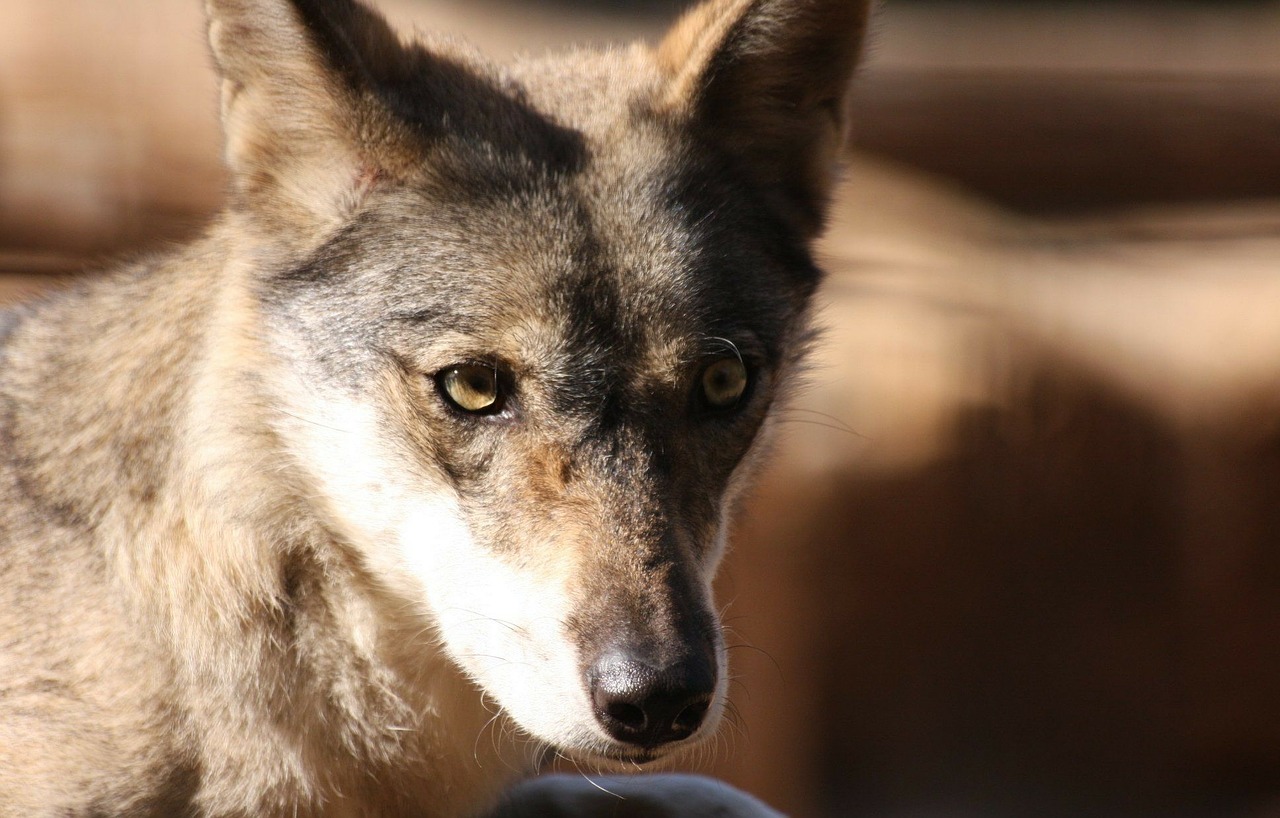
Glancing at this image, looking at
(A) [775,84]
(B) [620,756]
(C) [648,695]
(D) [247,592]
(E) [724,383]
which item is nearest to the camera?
(C) [648,695]

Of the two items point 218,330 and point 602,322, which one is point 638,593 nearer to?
point 602,322

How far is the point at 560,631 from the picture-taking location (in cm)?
257

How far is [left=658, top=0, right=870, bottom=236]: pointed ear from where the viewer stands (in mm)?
3211

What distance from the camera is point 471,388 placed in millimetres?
2820

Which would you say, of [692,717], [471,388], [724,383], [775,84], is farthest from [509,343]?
[775,84]

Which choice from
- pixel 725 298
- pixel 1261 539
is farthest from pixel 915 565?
pixel 725 298

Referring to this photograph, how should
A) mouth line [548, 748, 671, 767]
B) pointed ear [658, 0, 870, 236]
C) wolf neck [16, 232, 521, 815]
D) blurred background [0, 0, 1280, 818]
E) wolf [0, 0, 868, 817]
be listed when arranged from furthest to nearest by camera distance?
1. blurred background [0, 0, 1280, 818]
2. pointed ear [658, 0, 870, 236]
3. wolf neck [16, 232, 521, 815]
4. wolf [0, 0, 868, 817]
5. mouth line [548, 748, 671, 767]

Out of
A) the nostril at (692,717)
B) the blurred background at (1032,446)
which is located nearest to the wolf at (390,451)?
the nostril at (692,717)

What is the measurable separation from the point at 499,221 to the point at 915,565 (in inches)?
151

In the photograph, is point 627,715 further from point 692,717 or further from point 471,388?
point 471,388

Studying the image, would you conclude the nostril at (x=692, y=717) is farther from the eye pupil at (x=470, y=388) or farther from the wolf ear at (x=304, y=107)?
the wolf ear at (x=304, y=107)

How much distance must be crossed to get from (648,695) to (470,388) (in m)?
0.81

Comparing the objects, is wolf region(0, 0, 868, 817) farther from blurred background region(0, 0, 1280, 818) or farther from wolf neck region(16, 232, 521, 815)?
blurred background region(0, 0, 1280, 818)

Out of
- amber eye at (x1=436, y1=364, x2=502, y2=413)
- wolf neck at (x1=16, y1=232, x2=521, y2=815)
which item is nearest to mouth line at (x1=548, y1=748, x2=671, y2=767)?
wolf neck at (x1=16, y1=232, x2=521, y2=815)
